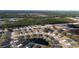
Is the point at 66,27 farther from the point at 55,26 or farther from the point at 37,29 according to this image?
the point at 37,29

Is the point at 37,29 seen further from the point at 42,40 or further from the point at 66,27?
the point at 66,27

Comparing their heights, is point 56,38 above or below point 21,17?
below
